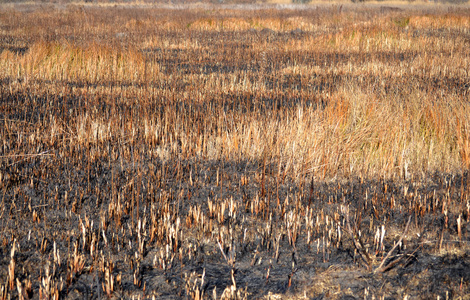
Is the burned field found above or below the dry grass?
below

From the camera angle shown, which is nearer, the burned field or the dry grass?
the burned field

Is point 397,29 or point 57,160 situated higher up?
point 397,29

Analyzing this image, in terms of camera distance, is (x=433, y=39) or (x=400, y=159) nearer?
(x=400, y=159)

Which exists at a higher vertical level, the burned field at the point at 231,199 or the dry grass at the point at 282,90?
the dry grass at the point at 282,90

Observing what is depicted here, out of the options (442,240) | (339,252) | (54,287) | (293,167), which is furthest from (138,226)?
(442,240)

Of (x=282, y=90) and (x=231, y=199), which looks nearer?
(x=231, y=199)

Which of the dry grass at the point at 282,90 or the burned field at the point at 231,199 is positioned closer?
the burned field at the point at 231,199

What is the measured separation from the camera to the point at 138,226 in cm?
305

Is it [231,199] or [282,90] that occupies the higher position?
[282,90]

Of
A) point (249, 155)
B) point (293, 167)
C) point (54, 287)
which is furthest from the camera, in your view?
point (249, 155)

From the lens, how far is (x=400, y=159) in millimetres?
4465

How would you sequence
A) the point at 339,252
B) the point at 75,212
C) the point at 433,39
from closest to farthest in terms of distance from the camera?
the point at 339,252 → the point at 75,212 → the point at 433,39

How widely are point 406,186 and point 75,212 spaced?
299cm

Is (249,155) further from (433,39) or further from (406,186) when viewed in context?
(433,39)
